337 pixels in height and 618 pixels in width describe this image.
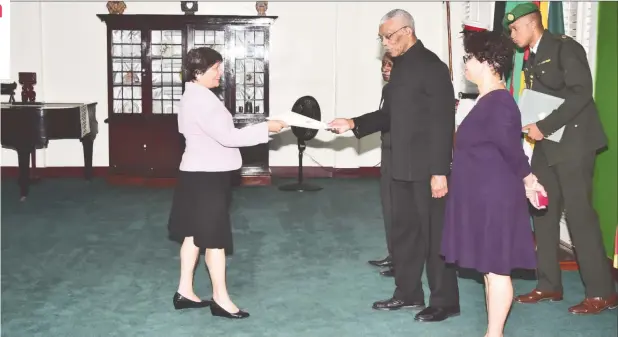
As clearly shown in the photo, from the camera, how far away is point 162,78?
9.36 meters

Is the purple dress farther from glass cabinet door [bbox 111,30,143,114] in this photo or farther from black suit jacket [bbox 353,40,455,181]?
glass cabinet door [bbox 111,30,143,114]

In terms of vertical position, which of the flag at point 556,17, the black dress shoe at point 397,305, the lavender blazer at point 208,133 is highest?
the flag at point 556,17

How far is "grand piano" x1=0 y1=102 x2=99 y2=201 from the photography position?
7.86 m

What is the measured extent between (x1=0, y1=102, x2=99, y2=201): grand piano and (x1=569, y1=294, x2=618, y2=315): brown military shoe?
565 cm

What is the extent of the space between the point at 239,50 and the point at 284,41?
2.38ft

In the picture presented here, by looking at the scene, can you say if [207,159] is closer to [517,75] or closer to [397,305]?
[397,305]

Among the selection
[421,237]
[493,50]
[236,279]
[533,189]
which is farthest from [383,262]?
[493,50]

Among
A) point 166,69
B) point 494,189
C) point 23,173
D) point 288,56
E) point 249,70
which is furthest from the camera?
point 288,56

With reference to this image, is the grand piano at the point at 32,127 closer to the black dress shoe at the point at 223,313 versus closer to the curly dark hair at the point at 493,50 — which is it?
the black dress shoe at the point at 223,313

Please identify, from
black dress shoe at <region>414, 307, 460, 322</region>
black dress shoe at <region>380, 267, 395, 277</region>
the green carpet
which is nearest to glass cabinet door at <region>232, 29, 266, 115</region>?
the green carpet

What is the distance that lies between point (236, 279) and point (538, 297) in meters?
1.88

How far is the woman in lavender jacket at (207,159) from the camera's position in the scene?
3926mm

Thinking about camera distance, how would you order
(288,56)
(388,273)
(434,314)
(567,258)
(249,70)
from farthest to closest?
(288,56), (249,70), (567,258), (388,273), (434,314)

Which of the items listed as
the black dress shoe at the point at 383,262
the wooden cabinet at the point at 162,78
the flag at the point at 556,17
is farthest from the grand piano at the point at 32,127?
the flag at the point at 556,17
